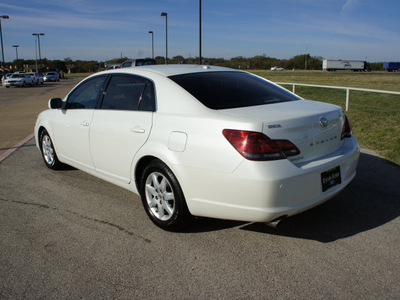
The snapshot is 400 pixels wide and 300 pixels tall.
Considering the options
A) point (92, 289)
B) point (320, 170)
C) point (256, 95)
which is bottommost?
point (92, 289)

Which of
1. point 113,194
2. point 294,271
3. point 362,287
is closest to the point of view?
point 362,287

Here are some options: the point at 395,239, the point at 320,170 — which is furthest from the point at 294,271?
the point at 395,239

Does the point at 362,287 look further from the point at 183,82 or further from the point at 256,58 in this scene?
the point at 256,58

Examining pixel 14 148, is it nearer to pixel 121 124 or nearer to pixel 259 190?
pixel 121 124

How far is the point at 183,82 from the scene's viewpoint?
3859mm

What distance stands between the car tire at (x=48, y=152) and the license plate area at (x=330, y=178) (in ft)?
13.3

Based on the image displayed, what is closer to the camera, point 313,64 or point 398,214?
point 398,214

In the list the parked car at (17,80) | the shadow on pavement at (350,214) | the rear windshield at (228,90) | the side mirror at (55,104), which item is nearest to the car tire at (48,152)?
the side mirror at (55,104)

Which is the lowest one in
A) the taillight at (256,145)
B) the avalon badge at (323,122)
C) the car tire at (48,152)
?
the car tire at (48,152)

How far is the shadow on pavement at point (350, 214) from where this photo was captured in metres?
3.68

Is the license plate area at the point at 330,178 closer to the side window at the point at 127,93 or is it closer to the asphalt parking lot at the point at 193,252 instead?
the asphalt parking lot at the point at 193,252

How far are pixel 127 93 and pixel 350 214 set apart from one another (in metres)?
2.77

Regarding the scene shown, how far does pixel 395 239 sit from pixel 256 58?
133 m

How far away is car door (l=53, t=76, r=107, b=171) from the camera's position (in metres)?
4.74
